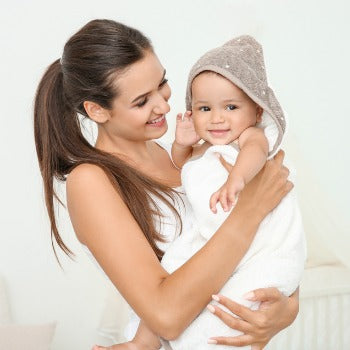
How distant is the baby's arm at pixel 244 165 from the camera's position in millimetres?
1657

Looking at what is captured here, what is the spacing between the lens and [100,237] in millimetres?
1880

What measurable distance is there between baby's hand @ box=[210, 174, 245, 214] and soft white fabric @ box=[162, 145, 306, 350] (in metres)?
0.22

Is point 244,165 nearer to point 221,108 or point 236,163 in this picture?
point 236,163

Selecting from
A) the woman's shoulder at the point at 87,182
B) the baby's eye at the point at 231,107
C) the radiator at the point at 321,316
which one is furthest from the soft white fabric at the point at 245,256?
the radiator at the point at 321,316

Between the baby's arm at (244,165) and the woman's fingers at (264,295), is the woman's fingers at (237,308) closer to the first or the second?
the woman's fingers at (264,295)

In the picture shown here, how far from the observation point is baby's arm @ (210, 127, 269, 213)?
1657 mm

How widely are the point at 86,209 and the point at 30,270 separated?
2.08 metres

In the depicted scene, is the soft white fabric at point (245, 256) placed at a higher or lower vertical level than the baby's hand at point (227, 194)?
lower

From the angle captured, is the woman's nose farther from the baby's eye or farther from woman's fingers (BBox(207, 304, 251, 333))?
woman's fingers (BBox(207, 304, 251, 333))

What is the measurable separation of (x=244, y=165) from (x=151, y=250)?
0.31 metres

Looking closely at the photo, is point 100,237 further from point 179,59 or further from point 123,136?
point 179,59

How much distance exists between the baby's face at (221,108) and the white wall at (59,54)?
1.77m

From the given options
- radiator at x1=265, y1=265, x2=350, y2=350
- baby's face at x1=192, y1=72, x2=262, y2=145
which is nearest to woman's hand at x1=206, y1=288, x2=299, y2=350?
baby's face at x1=192, y1=72, x2=262, y2=145

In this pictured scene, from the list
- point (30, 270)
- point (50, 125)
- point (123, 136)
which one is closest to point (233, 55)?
point (123, 136)
